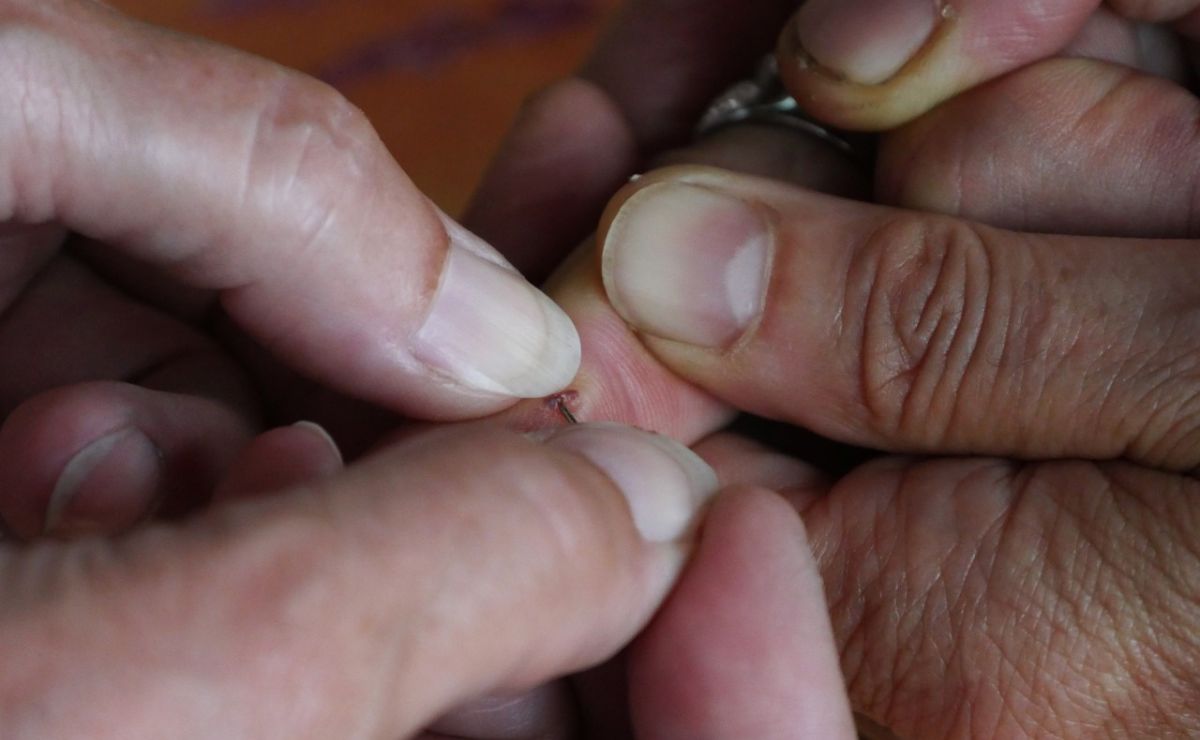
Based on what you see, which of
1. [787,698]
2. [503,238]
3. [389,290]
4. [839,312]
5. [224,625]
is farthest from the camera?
[503,238]

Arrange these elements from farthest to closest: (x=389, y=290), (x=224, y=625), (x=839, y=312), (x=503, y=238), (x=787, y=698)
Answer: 1. (x=503, y=238)
2. (x=839, y=312)
3. (x=389, y=290)
4. (x=787, y=698)
5. (x=224, y=625)

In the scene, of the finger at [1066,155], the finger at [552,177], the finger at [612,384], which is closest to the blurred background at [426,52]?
the finger at [552,177]

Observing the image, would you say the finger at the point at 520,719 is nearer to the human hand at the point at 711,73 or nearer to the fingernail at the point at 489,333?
the fingernail at the point at 489,333

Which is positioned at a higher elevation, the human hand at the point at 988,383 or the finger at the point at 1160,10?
the finger at the point at 1160,10

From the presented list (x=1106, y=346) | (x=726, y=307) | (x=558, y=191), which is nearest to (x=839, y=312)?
(x=726, y=307)

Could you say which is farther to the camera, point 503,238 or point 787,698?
point 503,238

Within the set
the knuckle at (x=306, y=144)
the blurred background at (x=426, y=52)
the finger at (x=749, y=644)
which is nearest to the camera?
the finger at (x=749, y=644)

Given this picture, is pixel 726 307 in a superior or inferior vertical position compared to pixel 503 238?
superior

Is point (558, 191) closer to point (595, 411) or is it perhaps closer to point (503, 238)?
point (503, 238)

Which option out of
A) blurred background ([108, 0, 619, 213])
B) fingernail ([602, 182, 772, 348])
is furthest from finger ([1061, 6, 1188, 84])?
blurred background ([108, 0, 619, 213])
